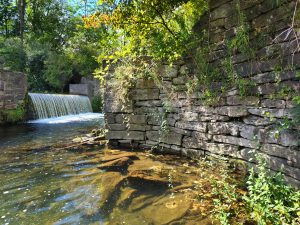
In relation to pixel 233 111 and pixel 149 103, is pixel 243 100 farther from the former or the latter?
pixel 149 103

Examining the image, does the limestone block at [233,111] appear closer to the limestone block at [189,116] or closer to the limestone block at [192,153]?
the limestone block at [189,116]

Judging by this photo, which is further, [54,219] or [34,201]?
[34,201]

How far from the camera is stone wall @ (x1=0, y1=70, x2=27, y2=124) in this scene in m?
9.07

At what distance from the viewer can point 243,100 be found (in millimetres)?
3350

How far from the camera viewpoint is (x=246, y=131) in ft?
10.9

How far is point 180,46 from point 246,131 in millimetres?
1744

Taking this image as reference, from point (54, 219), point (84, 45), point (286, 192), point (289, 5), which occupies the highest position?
point (84, 45)

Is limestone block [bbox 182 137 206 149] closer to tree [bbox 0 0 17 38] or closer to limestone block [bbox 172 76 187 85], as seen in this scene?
limestone block [bbox 172 76 187 85]

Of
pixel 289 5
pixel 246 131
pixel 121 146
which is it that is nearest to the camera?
pixel 289 5

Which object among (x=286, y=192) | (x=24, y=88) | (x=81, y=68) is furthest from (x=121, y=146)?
(x=81, y=68)

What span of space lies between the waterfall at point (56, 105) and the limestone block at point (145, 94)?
7.03 m

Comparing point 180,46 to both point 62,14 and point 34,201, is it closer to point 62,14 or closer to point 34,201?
point 34,201

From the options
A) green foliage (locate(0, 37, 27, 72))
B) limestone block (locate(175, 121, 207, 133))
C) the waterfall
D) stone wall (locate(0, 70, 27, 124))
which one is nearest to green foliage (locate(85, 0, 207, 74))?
limestone block (locate(175, 121, 207, 133))

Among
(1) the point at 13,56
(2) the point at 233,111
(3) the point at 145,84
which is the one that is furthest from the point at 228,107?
(1) the point at 13,56
